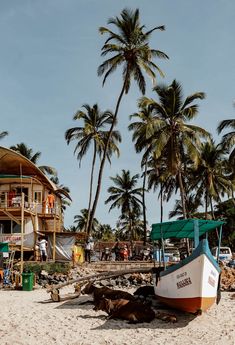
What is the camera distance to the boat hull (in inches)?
477

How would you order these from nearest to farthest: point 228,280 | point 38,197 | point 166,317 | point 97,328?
point 97,328 → point 166,317 → point 228,280 → point 38,197

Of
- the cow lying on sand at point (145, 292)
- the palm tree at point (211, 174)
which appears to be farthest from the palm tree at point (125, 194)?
the cow lying on sand at point (145, 292)

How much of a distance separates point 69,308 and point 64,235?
14.4 meters

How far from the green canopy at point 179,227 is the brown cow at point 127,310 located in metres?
2.87

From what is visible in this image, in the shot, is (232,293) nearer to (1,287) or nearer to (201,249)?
(201,249)

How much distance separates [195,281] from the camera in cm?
1219

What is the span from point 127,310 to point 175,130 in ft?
59.2

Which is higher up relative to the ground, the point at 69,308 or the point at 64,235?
the point at 64,235

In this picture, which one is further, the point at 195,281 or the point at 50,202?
the point at 50,202

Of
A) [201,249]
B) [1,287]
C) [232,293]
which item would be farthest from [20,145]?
[201,249]

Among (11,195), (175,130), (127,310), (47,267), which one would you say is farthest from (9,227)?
(127,310)

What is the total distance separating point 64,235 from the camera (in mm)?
29047

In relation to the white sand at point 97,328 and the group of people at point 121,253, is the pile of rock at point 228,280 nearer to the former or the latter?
the white sand at point 97,328

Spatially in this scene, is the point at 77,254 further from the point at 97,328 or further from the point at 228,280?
the point at 97,328
